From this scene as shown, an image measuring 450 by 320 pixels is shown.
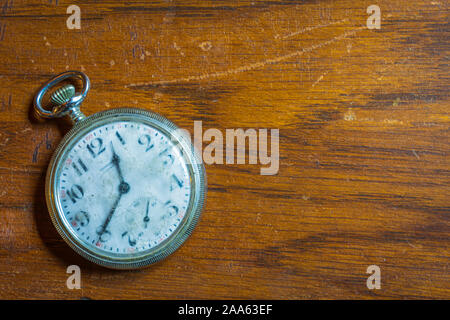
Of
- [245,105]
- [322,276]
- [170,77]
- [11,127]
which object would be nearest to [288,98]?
[245,105]

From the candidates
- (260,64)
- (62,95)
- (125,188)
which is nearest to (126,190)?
(125,188)

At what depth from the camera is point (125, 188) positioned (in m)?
0.72

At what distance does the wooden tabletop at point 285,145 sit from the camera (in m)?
0.76

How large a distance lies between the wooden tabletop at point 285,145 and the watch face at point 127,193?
0.23 feet

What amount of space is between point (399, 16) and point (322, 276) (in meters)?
0.53

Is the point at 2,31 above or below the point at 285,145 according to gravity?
above

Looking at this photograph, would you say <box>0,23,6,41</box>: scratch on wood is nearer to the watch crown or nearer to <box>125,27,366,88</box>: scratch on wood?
the watch crown

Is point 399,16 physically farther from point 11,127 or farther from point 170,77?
point 11,127

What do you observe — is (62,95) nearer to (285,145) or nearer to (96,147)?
(96,147)

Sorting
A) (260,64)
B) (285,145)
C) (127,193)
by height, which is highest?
(260,64)

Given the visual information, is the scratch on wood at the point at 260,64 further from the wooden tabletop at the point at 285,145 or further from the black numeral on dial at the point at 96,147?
the black numeral on dial at the point at 96,147

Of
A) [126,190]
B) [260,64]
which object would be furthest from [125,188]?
[260,64]

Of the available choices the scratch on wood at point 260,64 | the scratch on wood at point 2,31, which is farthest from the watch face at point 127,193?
the scratch on wood at point 2,31

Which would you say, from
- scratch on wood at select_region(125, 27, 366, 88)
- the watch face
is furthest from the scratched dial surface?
scratch on wood at select_region(125, 27, 366, 88)
